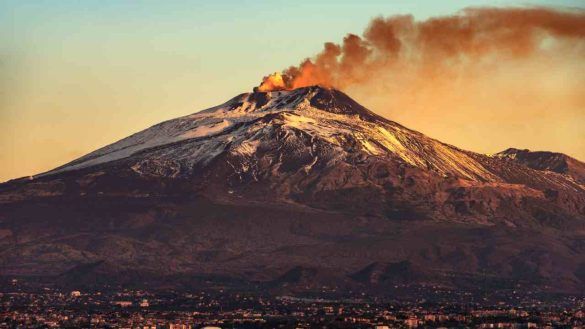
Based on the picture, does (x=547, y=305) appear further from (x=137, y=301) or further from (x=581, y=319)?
(x=137, y=301)

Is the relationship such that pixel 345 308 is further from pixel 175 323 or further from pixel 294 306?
pixel 175 323

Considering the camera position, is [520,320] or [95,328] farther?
[520,320]

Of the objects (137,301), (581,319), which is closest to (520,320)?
(581,319)

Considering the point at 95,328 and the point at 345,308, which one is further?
the point at 345,308

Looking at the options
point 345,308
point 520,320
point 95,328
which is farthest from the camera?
point 345,308

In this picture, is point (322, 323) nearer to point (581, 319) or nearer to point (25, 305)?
point (581, 319)

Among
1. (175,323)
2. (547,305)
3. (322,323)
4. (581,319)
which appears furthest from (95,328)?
(547,305)

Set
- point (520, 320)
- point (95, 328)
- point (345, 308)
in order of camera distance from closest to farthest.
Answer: point (95, 328) → point (520, 320) → point (345, 308)
